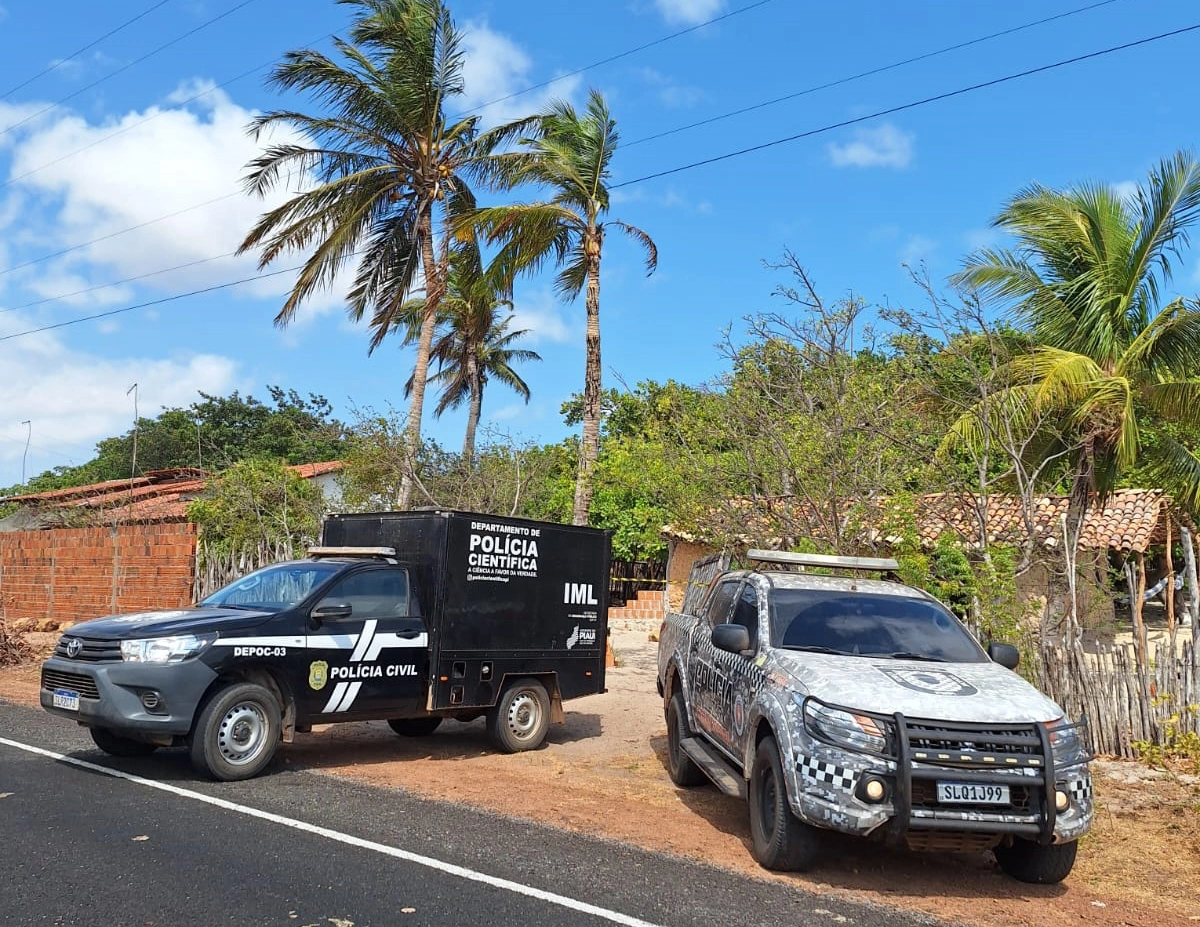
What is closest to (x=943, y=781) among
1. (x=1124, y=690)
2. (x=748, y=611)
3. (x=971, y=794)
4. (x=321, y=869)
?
(x=971, y=794)

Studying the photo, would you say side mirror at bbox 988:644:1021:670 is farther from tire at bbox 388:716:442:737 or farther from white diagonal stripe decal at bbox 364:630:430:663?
tire at bbox 388:716:442:737

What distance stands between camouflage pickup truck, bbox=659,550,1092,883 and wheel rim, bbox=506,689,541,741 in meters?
3.23

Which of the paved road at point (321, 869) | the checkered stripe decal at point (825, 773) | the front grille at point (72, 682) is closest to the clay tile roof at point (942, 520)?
the checkered stripe decal at point (825, 773)

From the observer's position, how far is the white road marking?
5.26m

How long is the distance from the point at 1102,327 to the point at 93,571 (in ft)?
60.7

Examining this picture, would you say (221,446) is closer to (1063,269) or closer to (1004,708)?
(1063,269)

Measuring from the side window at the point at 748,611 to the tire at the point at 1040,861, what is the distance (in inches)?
79.5

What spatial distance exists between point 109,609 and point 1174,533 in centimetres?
2193

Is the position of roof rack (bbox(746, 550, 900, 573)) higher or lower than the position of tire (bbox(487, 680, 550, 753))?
higher

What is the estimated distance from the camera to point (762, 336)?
13.0 metres

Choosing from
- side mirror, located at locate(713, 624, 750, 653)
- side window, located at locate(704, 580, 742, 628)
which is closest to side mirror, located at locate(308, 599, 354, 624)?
side window, located at locate(704, 580, 742, 628)

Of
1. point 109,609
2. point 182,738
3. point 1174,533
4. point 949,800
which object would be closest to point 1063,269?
point 1174,533

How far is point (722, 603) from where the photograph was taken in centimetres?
860

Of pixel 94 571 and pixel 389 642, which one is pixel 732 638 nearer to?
pixel 389 642
